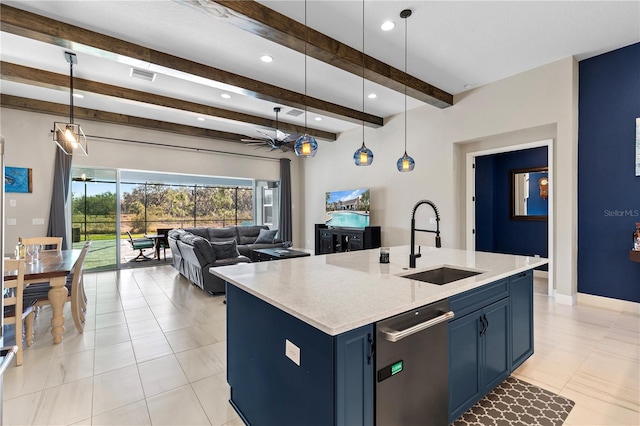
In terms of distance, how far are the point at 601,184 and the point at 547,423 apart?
3580mm

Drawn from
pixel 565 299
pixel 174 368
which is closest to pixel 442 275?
pixel 174 368

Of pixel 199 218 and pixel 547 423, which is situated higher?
pixel 199 218

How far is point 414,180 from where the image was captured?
20.1 feet

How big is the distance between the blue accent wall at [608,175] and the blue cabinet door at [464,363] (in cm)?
350

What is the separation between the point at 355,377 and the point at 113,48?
13.8ft

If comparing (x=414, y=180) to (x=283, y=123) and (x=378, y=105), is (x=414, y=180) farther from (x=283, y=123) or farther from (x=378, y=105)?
(x=283, y=123)

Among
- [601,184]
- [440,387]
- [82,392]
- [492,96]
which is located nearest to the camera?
[440,387]

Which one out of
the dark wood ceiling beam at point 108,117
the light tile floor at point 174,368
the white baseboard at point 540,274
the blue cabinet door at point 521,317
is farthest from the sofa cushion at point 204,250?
the white baseboard at point 540,274

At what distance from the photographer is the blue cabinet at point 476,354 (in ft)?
5.81

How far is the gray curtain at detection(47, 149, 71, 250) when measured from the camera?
5.85m

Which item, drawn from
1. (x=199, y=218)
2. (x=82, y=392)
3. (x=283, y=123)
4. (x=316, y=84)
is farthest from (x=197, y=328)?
(x=199, y=218)

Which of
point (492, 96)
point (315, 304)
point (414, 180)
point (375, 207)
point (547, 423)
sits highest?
point (492, 96)

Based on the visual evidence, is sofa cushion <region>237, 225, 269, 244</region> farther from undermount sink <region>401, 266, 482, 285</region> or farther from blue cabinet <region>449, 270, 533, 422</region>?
blue cabinet <region>449, 270, 533, 422</region>

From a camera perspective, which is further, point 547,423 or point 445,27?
point 445,27
